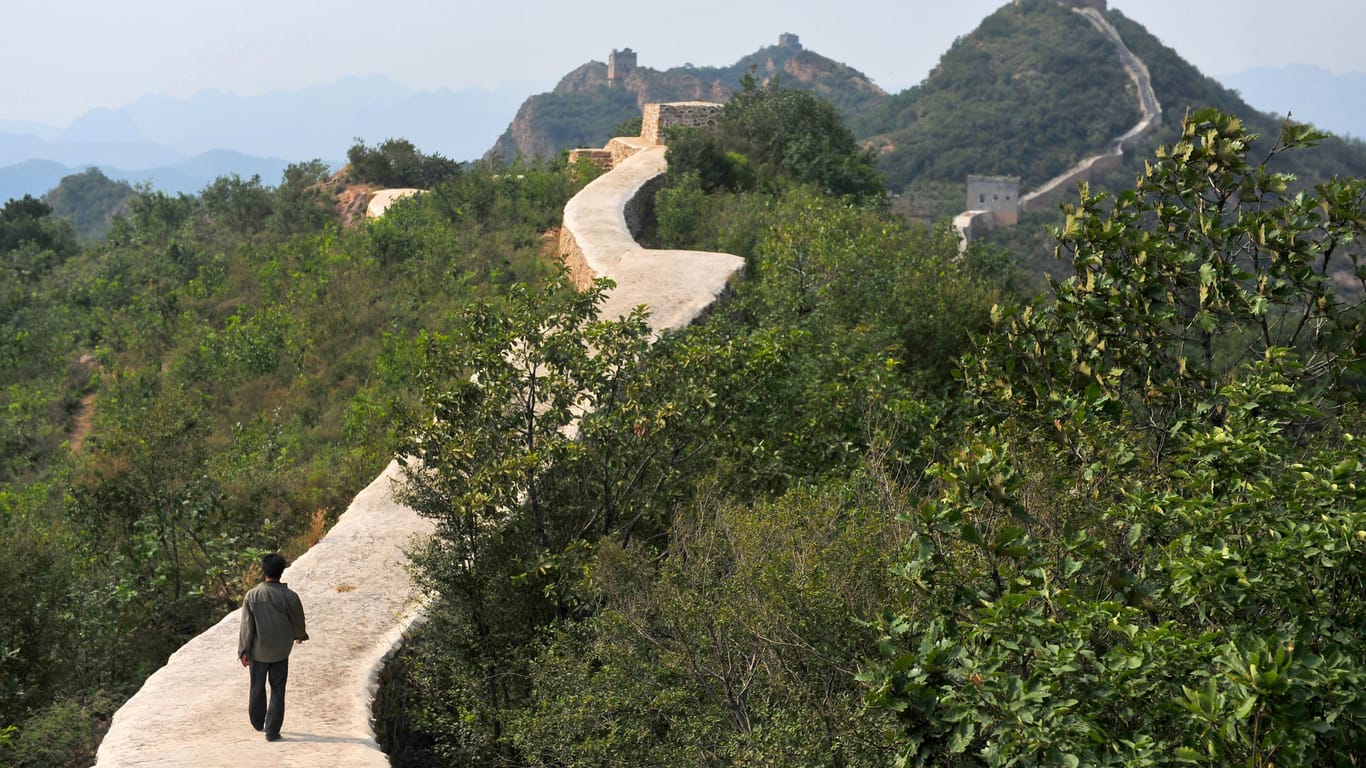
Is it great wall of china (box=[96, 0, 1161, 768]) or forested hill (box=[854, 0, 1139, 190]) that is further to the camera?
forested hill (box=[854, 0, 1139, 190])

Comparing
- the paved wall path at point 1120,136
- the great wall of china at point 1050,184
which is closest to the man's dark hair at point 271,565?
the great wall of china at point 1050,184

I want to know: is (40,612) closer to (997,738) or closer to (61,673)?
(61,673)

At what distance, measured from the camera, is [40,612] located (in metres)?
7.84

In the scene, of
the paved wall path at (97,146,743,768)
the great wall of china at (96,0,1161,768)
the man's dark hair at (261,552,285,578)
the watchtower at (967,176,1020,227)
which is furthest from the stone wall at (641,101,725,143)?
the watchtower at (967,176,1020,227)

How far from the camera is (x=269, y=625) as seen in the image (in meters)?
5.60

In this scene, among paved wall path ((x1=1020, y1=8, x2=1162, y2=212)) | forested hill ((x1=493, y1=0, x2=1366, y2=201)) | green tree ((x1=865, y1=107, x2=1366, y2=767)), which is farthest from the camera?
forested hill ((x1=493, y1=0, x2=1366, y2=201))

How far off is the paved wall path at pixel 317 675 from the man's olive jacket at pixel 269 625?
1.30 ft

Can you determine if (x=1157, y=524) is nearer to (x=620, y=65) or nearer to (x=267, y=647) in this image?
(x=267, y=647)

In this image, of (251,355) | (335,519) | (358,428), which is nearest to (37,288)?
(251,355)

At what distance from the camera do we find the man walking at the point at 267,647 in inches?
219

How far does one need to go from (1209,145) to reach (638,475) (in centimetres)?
380

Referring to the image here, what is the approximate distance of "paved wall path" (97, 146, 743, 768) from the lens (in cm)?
539

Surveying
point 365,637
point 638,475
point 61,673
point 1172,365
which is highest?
point 1172,365

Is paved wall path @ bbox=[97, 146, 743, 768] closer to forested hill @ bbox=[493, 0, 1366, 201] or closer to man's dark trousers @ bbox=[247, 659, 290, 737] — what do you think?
man's dark trousers @ bbox=[247, 659, 290, 737]
